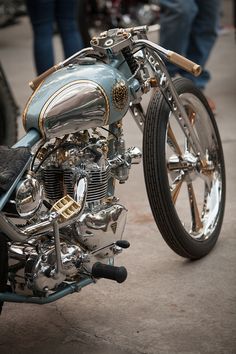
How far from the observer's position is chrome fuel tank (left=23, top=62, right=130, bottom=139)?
2.75 metres

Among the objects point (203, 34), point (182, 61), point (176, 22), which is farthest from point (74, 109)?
point (203, 34)

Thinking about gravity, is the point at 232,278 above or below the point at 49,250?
below

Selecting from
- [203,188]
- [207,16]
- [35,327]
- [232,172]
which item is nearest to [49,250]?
[35,327]

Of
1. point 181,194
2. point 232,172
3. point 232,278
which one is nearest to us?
point 232,278

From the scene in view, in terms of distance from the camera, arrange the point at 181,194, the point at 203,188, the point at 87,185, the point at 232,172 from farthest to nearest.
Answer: the point at 232,172 → the point at 181,194 → the point at 203,188 → the point at 87,185

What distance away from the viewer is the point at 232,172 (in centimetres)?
477

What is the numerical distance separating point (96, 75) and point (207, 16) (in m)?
3.33

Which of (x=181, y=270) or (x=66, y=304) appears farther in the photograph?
(x=181, y=270)

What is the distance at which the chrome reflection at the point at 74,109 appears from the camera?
2.74 meters

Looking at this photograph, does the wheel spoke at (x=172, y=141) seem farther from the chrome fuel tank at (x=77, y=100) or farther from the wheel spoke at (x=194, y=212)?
the chrome fuel tank at (x=77, y=100)

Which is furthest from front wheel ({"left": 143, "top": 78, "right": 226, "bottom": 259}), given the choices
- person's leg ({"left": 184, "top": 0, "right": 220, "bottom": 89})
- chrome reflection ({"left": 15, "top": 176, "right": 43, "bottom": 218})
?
person's leg ({"left": 184, "top": 0, "right": 220, "bottom": 89})

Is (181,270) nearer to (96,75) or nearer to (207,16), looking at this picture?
(96,75)

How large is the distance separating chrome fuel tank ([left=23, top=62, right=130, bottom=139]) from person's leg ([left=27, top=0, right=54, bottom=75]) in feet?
8.70

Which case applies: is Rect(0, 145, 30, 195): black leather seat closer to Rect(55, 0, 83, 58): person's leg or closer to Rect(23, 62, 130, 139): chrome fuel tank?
Rect(23, 62, 130, 139): chrome fuel tank
